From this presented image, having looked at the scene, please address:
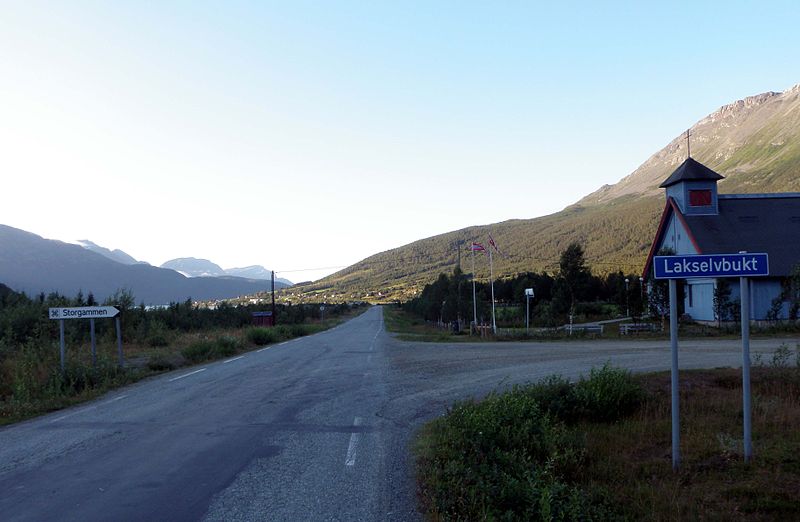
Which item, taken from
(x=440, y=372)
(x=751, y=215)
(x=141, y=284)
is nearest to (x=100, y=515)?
(x=440, y=372)

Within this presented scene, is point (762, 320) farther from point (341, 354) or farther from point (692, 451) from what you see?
point (692, 451)

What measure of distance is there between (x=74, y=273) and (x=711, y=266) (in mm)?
177027

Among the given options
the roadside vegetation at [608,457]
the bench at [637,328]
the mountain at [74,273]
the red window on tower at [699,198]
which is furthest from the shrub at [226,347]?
the mountain at [74,273]

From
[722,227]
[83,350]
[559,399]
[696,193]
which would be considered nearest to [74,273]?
[83,350]

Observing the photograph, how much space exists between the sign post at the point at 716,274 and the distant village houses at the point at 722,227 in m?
30.3

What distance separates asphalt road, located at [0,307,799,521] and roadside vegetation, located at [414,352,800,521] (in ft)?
1.98

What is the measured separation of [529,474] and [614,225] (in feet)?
483

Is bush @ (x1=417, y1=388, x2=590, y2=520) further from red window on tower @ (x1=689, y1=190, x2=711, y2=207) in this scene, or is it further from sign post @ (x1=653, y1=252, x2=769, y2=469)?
red window on tower @ (x1=689, y1=190, x2=711, y2=207)

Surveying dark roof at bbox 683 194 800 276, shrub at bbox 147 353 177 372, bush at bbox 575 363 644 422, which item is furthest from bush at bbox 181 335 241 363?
dark roof at bbox 683 194 800 276

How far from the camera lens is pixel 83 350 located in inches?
958

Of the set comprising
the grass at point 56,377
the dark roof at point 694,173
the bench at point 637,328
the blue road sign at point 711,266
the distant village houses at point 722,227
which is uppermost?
the dark roof at point 694,173

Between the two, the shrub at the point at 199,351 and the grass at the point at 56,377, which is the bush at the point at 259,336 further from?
the grass at the point at 56,377

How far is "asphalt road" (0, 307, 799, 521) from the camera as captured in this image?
5891mm

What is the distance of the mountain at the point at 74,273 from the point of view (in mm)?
147625
